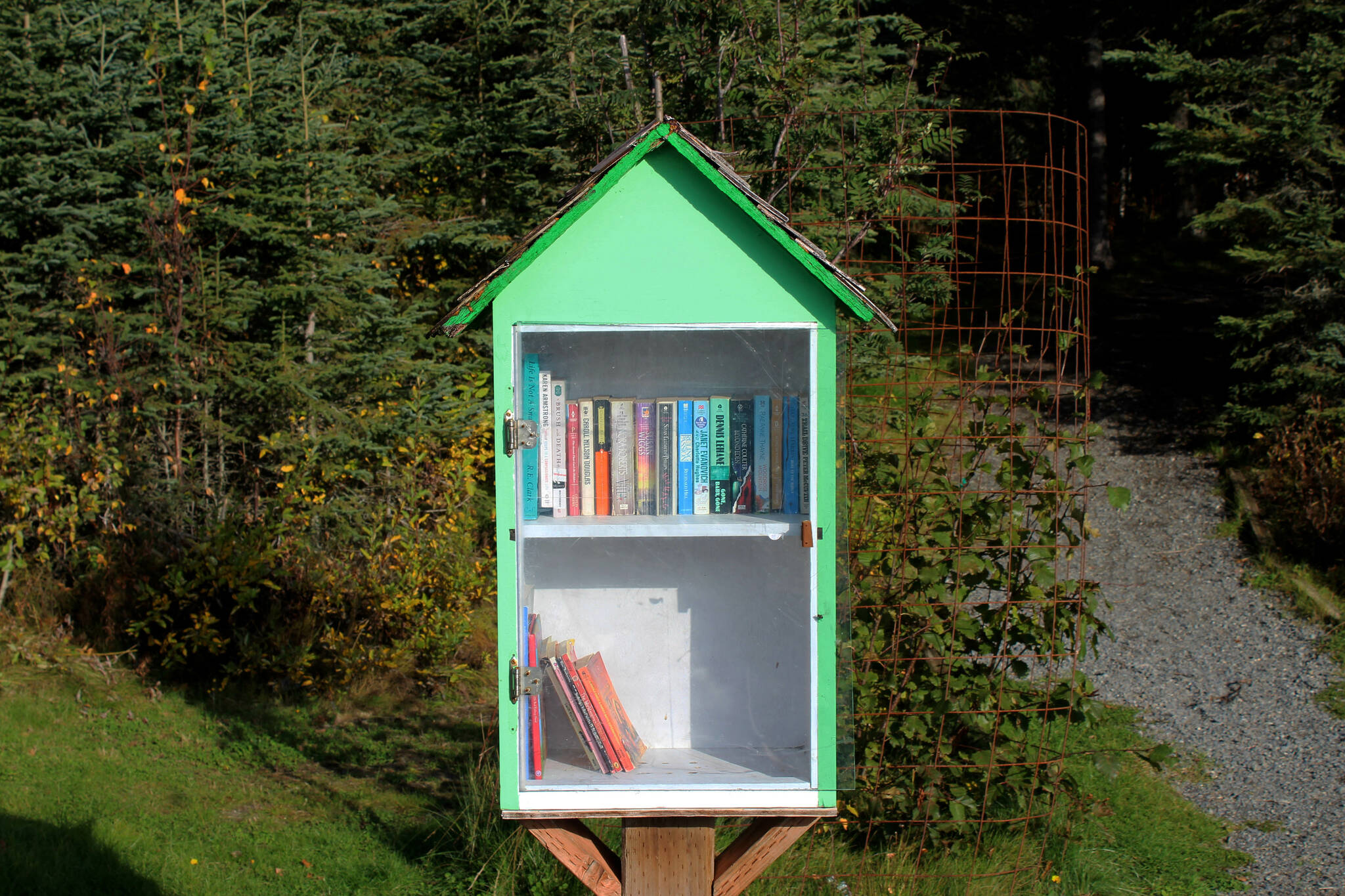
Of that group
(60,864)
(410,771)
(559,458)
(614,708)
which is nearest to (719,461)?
(559,458)

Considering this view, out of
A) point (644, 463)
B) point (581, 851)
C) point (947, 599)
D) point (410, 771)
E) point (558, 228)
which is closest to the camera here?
point (558, 228)

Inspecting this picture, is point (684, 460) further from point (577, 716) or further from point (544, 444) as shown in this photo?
point (577, 716)

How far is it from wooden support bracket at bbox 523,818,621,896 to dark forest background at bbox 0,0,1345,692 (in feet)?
9.56

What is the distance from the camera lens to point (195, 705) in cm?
541

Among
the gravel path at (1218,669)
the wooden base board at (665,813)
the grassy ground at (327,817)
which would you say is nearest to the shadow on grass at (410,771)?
the grassy ground at (327,817)

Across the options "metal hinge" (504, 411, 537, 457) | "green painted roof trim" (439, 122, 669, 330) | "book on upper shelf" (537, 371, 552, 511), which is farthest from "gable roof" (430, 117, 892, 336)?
"book on upper shelf" (537, 371, 552, 511)

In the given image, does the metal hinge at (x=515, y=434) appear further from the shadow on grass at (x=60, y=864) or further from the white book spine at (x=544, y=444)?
the shadow on grass at (x=60, y=864)

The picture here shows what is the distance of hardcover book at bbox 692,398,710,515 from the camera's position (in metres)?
2.53

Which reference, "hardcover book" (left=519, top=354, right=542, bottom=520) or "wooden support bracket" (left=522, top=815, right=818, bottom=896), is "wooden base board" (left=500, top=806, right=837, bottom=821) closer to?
"wooden support bracket" (left=522, top=815, right=818, bottom=896)

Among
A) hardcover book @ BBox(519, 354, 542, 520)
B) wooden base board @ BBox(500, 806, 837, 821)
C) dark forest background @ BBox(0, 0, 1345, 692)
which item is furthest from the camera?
dark forest background @ BBox(0, 0, 1345, 692)

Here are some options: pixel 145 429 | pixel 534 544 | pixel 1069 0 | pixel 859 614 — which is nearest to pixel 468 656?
pixel 145 429

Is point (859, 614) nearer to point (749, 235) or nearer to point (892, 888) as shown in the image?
point (892, 888)

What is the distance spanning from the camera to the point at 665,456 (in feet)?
8.35

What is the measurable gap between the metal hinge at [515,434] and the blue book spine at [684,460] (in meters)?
0.44
